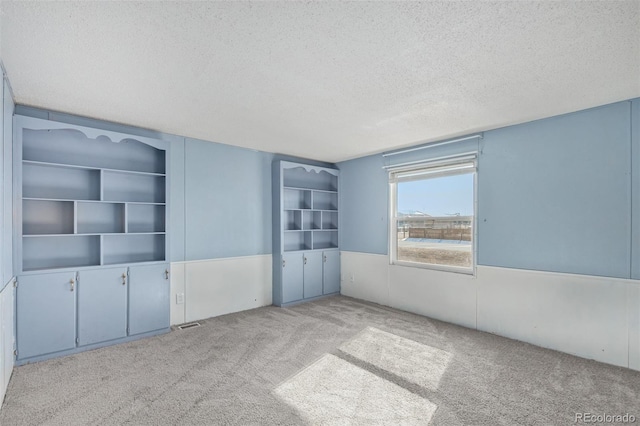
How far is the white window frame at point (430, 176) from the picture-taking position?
389cm

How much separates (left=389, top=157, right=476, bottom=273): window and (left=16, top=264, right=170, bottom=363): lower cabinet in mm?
3266

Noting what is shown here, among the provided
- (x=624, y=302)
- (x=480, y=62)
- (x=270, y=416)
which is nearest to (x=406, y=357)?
(x=270, y=416)

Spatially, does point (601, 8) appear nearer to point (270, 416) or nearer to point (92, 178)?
point (270, 416)

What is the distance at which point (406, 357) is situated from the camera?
9.88 ft

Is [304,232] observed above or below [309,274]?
above

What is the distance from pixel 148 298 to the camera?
3.54m

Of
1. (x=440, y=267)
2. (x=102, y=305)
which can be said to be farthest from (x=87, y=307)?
(x=440, y=267)

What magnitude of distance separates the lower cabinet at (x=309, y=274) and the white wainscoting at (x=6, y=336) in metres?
2.95

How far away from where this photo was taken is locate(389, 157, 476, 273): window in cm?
402

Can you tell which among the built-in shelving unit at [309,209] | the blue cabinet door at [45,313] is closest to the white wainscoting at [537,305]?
the built-in shelving unit at [309,209]

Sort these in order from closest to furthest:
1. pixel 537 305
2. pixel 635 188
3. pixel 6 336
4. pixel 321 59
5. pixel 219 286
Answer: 1. pixel 321 59
2. pixel 6 336
3. pixel 635 188
4. pixel 537 305
5. pixel 219 286

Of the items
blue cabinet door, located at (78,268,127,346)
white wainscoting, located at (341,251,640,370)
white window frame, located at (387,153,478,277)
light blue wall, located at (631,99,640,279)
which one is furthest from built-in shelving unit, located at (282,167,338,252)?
light blue wall, located at (631,99,640,279)

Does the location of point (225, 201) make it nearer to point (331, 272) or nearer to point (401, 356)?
point (331, 272)

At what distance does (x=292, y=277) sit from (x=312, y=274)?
0.41 m
